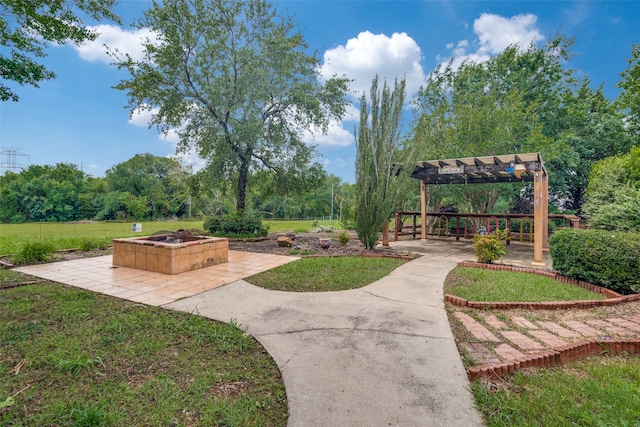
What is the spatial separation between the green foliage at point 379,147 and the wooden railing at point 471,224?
10.7ft

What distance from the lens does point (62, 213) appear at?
1072 inches

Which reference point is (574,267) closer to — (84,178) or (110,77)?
(110,77)

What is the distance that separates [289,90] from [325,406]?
10.8 metres

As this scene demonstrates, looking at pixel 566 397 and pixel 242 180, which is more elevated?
pixel 242 180

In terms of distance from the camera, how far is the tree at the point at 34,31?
12.6 feet

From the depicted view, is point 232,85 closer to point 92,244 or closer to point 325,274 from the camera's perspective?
point 92,244

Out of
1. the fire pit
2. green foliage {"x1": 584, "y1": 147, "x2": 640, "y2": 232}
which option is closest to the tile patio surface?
the fire pit

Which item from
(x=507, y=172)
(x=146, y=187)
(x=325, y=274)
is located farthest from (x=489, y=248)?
(x=146, y=187)

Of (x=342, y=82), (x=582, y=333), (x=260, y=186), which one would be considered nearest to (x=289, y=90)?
(x=342, y=82)

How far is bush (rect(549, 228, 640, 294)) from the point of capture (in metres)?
3.99

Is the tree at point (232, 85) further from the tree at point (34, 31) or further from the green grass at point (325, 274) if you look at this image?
the green grass at point (325, 274)

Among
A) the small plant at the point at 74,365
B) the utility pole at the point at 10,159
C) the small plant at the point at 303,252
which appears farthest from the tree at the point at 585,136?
the utility pole at the point at 10,159

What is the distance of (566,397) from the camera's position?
185 cm

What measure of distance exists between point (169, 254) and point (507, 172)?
7.96 metres
